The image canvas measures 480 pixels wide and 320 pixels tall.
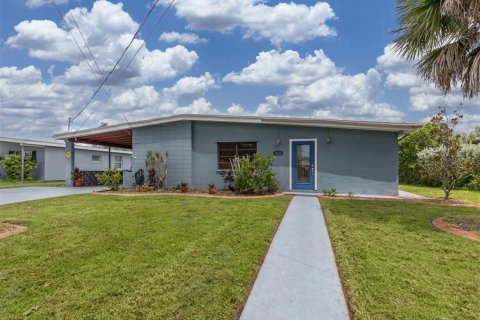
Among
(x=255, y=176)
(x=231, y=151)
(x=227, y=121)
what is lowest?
(x=255, y=176)

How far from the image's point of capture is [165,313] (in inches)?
114

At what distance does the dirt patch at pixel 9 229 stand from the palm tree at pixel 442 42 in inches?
354

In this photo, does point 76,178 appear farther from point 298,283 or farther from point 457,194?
point 457,194

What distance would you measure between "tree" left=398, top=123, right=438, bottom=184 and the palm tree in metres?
11.9

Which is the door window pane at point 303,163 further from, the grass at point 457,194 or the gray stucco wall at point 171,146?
the grass at point 457,194

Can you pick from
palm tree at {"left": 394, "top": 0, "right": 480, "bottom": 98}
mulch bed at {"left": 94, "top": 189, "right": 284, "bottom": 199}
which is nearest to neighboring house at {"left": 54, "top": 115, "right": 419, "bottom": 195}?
mulch bed at {"left": 94, "top": 189, "right": 284, "bottom": 199}

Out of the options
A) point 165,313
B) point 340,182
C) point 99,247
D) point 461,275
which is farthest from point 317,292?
point 340,182

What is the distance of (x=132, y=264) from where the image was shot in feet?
13.5

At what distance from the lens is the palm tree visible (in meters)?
6.56

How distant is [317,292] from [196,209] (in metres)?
5.16

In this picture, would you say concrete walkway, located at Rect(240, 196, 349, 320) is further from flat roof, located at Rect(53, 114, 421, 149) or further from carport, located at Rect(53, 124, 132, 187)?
carport, located at Rect(53, 124, 132, 187)

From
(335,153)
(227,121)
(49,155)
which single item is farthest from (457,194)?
(49,155)

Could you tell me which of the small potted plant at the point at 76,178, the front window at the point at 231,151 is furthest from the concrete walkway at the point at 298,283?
the small potted plant at the point at 76,178

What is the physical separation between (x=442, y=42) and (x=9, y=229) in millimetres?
9791
